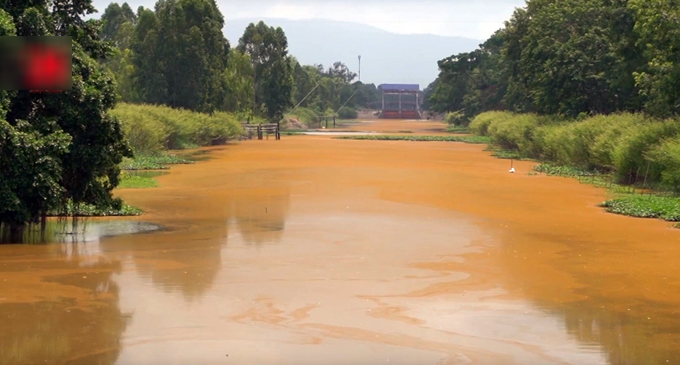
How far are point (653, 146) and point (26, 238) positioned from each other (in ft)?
60.8

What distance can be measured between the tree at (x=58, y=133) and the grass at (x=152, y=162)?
54.2 feet

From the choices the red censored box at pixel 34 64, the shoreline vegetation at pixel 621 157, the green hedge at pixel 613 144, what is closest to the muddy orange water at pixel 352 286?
the shoreline vegetation at pixel 621 157

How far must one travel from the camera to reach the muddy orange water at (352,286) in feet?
38.5

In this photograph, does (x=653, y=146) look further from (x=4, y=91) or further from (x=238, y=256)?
(x=4, y=91)

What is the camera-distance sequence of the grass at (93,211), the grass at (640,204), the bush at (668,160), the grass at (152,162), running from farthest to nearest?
1. the grass at (152,162)
2. the bush at (668,160)
3. the grass at (640,204)
4. the grass at (93,211)

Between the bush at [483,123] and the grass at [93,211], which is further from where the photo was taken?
the bush at [483,123]

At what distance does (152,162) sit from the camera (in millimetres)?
39906

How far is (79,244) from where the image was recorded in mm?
19125

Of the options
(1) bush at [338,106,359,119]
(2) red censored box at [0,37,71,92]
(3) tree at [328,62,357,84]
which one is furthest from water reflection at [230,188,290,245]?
(3) tree at [328,62,357,84]

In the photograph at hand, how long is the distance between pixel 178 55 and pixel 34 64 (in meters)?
37.6

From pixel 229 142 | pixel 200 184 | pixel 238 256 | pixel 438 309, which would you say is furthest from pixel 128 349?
pixel 229 142

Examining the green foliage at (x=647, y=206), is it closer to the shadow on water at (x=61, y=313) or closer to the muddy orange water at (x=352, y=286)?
the muddy orange water at (x=352, y=286)

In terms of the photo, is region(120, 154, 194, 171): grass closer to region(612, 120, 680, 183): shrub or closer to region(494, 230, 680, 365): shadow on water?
region(612, 120, 680, 183): shrub

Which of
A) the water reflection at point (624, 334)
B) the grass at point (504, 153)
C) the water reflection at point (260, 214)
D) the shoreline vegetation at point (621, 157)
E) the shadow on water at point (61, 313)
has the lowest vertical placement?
the shadow on water at point (61, 313)
